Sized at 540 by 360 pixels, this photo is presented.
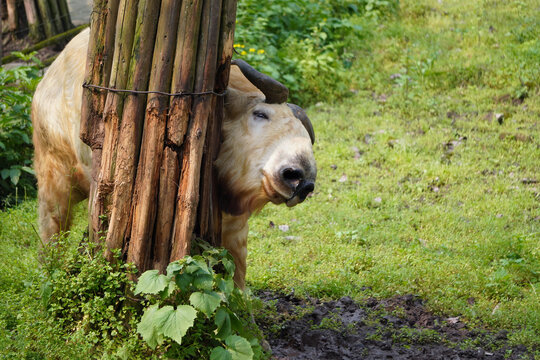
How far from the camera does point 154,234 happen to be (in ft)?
12.3

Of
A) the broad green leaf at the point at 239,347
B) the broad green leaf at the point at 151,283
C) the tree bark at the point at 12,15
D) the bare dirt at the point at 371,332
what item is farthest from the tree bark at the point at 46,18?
the broad green leaf at the point at 239,347

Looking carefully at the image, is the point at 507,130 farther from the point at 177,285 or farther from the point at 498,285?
the point at 177,285

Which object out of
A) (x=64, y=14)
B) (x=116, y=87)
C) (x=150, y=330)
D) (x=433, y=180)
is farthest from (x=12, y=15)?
(x=150, y=330)

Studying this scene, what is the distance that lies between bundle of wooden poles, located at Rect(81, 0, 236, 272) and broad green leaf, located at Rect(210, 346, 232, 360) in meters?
0.57

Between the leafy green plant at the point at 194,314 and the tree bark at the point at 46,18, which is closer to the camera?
the leafy green plant at the point at 194,314

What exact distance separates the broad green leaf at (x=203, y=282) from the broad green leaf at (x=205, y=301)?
3cm

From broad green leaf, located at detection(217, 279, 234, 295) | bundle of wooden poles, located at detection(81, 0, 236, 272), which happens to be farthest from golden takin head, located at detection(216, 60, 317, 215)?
broad green leaf, located at detection(217, 279, 234, 295)

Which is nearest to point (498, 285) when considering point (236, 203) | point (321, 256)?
point (321, 256)

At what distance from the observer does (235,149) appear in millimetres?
4066

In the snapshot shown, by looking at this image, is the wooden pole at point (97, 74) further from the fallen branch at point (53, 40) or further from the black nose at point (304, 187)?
the fallen branch at point (53, 40)

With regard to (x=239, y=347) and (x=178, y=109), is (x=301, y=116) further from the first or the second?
(x=239, y=347)

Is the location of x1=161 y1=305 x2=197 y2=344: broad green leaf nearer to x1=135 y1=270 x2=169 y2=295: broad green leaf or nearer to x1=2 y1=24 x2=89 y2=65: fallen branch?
x1=135 y1=270 x2=169 y2=295: broad green leaf

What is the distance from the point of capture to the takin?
3822 mm

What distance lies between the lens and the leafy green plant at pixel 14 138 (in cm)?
713
